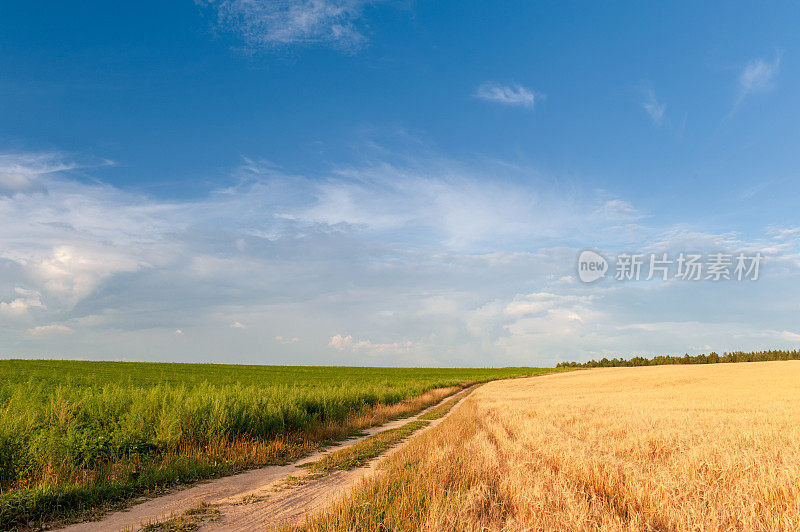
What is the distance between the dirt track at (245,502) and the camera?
7.32 metres

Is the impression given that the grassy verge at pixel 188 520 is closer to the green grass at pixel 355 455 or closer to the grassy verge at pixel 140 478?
the grassy verge at pixel 140 478

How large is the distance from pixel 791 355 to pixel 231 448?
490ft

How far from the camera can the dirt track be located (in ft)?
24.0

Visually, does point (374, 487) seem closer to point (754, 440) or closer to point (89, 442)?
point (89, 442)

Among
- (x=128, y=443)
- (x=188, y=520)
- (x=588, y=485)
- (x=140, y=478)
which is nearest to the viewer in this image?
(x=588, y=485)

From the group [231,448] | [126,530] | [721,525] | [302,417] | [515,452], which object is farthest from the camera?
[302,417]

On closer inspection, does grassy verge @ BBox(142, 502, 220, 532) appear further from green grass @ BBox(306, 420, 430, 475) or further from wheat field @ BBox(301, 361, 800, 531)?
green grass @ BBox(306, 420, 430, 475)

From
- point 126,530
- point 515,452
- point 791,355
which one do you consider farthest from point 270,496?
point 791,355

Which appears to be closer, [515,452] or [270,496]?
[270,496]

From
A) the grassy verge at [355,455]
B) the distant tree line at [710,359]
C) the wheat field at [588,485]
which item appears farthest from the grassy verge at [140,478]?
the distant tree line at [710,359]

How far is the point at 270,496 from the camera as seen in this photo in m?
8.87

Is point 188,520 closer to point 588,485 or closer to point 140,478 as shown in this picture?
point 140,478

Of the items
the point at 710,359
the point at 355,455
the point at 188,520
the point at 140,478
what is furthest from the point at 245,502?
the point at 710,359

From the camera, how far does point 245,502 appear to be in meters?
8.46
